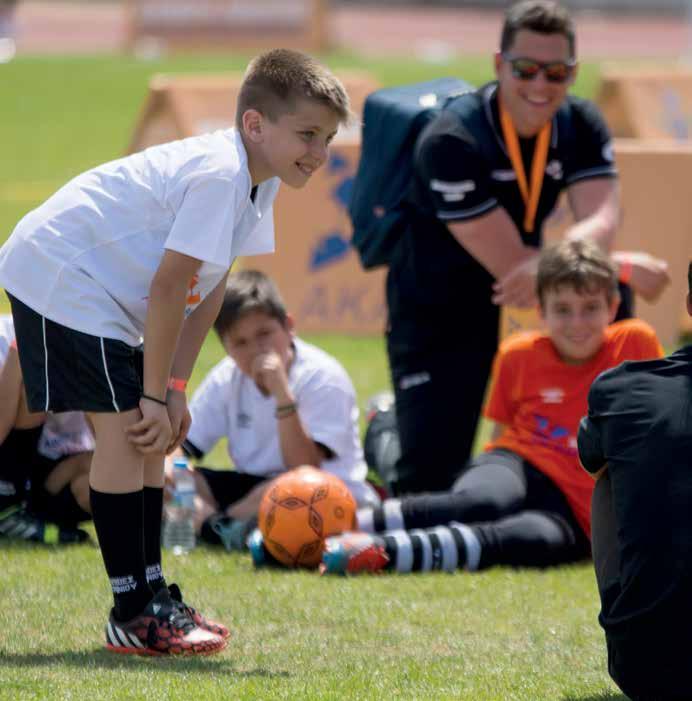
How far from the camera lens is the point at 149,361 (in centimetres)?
431

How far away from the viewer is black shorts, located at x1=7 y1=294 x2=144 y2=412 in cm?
438

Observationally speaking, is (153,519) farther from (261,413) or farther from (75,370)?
(261,413)

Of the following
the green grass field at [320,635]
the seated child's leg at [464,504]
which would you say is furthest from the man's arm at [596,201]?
the green grass field at [320,635]

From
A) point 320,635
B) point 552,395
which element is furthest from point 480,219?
point 320,635

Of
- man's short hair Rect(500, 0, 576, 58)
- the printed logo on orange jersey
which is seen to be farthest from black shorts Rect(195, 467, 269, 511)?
man's short hair Rect(500, 0, 576, 58)

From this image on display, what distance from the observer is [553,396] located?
6.08 metres

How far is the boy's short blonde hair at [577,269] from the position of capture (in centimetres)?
591

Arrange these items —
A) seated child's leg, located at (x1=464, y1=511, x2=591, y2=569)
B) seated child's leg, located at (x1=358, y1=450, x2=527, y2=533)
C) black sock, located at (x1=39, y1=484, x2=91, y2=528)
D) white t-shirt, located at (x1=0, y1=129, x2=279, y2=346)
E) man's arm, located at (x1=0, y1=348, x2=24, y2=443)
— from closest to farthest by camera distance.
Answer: white t-shirt, located at (x1=0, y1=129, x2=279, y2=346), man's arm, located at (x1=0, y1=348, x2=24, y2=443), seated child's leg, located at (x1=464, y1=511, x2=591, y2=569), seated child's leg, located at (x1=358, y1=450, x2=527, y2=533), black sock, located at (x1=39, y1=484, x2=91, y2=528)

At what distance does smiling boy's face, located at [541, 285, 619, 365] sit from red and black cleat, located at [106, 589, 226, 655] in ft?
6.82

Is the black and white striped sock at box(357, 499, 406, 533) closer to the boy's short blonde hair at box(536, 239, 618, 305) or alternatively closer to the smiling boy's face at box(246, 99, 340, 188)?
the boy's short blonde hair at box(536, 239, 618, 305)

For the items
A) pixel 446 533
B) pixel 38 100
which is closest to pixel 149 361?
pixel 446 533

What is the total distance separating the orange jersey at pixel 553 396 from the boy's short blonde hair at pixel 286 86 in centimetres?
196

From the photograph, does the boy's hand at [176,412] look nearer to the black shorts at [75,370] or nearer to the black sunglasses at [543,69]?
the black shorts at [75,370]

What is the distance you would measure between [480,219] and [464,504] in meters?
1.23
